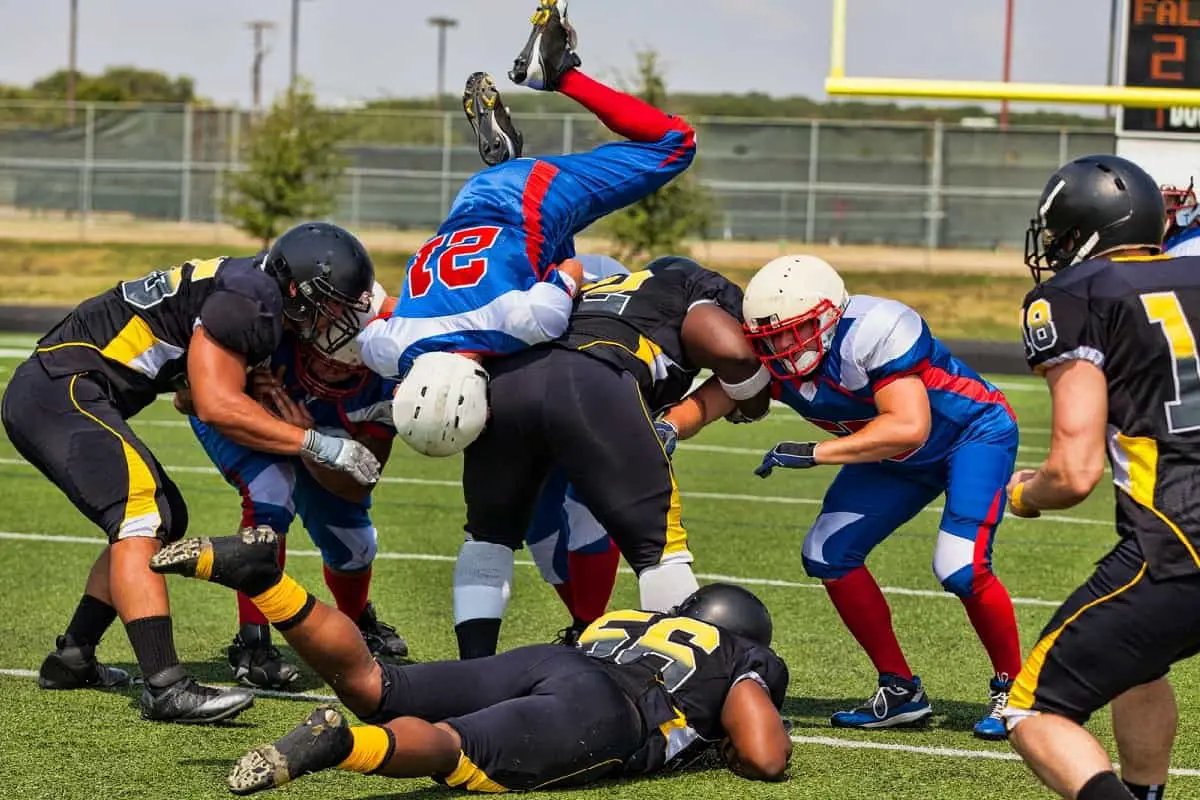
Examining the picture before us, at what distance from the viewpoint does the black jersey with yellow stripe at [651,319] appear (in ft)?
16.7

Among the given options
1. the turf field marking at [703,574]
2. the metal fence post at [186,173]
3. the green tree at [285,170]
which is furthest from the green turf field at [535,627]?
the metal fence post at [186,173]

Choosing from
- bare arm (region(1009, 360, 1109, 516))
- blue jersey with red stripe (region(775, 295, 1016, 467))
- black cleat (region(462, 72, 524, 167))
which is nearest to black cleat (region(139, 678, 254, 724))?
blue jersey with red stripe (region(775, 295, 1016, 467))

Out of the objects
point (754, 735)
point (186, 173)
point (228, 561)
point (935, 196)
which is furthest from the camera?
point (186, 173)

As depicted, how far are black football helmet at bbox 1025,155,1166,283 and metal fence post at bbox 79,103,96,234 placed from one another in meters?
28.6

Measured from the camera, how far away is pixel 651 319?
5250mm

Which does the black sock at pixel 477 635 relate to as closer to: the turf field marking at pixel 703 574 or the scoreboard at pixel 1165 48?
the turf field marking at pixel 703 574

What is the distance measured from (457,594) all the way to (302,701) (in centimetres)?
67

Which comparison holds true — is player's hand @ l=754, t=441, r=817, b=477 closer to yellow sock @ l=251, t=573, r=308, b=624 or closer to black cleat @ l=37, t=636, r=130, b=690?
yellow sock @ l=251, t=573, r=308, b=624

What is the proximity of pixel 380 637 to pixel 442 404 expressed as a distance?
1669 millimetres

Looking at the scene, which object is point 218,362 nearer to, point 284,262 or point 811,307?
point 284,262

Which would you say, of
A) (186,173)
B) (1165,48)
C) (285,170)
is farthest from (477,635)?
(186,173)

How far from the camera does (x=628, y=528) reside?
4.84m

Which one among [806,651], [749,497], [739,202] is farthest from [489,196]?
[739,202]

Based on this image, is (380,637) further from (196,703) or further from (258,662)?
(196,703)
